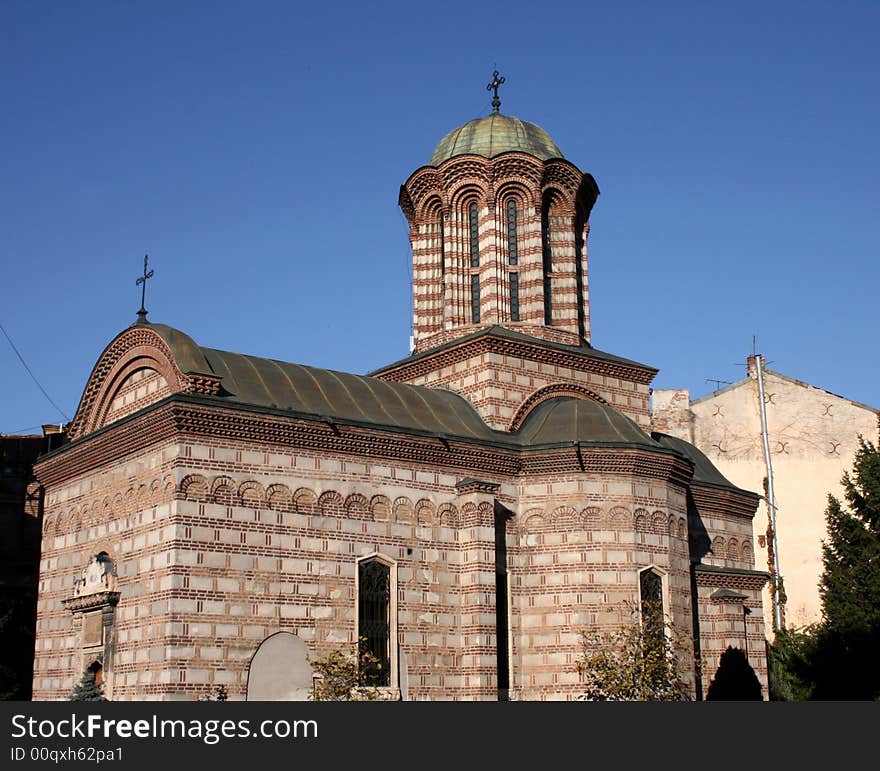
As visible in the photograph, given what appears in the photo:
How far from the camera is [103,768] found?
11594 millimetres

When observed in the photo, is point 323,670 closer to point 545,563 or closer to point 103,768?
point 545,563

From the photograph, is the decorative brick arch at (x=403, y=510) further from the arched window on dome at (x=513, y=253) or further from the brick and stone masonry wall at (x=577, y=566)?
the arched window on dome at (x=513, y=253)

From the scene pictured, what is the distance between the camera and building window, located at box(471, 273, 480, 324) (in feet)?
87.6

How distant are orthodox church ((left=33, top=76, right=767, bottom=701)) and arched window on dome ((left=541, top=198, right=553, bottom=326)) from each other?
435 mm

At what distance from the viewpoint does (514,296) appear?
87.0ft

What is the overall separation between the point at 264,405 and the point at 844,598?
42.5ft

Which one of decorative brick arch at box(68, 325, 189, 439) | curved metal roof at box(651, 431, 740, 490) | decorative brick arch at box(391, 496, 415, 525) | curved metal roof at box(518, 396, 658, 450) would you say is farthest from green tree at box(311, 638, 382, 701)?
curved metal roof at box(651, 431, 740, 490)

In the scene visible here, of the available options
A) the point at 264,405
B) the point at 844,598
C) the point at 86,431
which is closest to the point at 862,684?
the point at 844,598

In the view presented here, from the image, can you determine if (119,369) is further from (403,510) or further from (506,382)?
(506,382)

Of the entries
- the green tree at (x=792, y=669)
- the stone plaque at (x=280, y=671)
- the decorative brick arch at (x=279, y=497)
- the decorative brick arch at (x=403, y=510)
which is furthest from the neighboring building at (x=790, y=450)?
the decorative brick arch at (x=279, y=497)

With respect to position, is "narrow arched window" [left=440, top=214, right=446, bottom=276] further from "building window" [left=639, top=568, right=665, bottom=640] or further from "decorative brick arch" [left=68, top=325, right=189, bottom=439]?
"building window" [left=639, top=568, right=665, bottom=640]

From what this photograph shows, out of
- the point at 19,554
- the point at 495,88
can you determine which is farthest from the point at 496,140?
the point at 19,554

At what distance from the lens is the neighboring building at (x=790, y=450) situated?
117 feet

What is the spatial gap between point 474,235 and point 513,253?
105 centimetres
